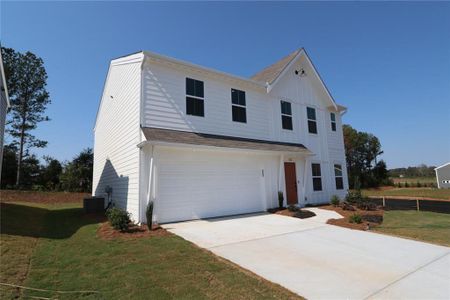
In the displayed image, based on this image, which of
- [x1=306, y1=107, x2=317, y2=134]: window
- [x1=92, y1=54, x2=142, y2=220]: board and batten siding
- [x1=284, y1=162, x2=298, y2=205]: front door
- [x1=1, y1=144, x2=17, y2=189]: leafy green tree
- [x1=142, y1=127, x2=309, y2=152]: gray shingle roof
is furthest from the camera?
[x1=1, y1=144, x2=17, y2=189]: leafy green tree

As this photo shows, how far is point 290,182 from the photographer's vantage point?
13.1 meters

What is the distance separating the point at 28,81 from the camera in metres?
24.5

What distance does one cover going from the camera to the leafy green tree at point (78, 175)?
23.0 metres

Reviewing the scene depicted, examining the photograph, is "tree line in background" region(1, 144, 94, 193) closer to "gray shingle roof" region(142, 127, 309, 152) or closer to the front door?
"gray shingle roof" region(142, 127, 309, 152)

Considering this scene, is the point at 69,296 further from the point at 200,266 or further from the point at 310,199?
the point at 310,199

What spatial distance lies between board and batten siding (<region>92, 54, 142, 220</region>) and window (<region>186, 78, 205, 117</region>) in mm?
2022

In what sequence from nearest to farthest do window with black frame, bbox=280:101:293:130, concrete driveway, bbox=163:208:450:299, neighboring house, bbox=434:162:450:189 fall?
concrete driveway, bbox=163:208:450:299 < window with black frame, bbox=280:101:293:130 < neighboring house, bbox=434:162:450:189

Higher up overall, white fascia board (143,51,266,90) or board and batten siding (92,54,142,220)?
white fascia board (143,51,266,90)

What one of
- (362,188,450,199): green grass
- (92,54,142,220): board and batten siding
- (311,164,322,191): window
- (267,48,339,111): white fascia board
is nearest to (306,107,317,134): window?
(267,48,339,111): white fascia board

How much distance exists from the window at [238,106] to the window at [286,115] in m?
2.79

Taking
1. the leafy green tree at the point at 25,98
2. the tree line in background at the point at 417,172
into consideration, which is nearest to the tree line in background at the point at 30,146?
the leafy green tree at the point at 25,98

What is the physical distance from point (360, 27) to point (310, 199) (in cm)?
954

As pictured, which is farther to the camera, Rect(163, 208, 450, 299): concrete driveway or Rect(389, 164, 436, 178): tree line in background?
Rect(389, 164, 436, 178): tree line in background

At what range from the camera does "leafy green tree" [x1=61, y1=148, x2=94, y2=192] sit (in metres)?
23.0
